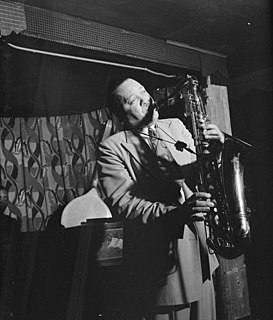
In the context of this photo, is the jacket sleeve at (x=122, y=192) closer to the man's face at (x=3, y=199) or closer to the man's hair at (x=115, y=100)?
the man's hair at (x=115, y=100)

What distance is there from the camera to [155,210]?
5.71 ft

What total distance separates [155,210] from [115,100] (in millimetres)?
408

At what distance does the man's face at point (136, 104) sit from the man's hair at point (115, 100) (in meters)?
0.01

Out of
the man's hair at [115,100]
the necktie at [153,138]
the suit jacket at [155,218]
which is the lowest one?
the suit jacket at [155,218]

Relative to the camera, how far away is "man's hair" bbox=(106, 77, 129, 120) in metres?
1.71

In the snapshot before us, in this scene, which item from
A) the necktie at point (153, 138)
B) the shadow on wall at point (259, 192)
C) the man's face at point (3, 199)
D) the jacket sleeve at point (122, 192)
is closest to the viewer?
the man's face at point (3, 199)

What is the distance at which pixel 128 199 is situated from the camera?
170 cm

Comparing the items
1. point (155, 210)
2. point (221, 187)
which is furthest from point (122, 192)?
point (221, 187)

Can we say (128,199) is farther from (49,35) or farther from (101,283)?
(49,35)

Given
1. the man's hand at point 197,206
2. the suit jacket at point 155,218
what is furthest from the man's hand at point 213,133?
the man's hand at point 197,206

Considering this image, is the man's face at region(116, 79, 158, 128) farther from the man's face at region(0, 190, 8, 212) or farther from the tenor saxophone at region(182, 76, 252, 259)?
the man's face at region(0, 190, 8, 212)

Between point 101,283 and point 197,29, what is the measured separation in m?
1.04

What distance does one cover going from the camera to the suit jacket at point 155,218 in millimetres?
1690

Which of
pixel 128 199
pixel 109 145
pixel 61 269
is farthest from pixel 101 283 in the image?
pixel 109 145
